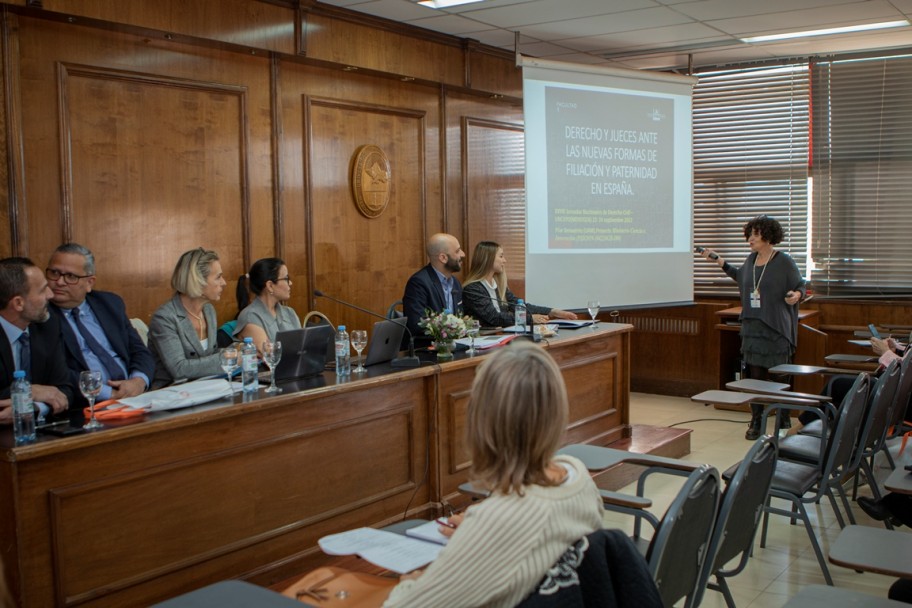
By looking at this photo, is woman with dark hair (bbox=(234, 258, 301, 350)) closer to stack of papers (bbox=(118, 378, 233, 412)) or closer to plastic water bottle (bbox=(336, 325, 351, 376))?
plastic water bottle (bbox=(336, 325, 351, 376))

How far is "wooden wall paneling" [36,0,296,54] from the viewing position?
13.7 feet

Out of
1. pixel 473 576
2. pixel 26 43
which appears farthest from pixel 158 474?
pixel 26 43

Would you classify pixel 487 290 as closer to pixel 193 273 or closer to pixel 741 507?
pixel 193 273

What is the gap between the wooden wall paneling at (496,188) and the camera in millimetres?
6656

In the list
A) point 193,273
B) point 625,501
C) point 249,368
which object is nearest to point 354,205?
point 193,273

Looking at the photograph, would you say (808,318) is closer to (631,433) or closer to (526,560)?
(631,433)

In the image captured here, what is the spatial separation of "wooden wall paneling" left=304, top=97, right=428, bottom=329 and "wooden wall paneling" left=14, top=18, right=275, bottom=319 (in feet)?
1.31

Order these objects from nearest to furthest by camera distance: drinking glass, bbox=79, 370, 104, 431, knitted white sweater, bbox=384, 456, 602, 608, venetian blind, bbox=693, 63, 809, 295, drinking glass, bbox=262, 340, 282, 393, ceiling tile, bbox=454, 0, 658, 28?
knitted white sweater, bbox=384, 456, 602, 608 → drinking glass, bbox=79, 370, 104, 431 → drinking glass, bbox=262, 340, 282, 393 → ceiling tile, bbox=454, 0, 658, 28 → venetian blind, bbox=693, 63, 809, 295

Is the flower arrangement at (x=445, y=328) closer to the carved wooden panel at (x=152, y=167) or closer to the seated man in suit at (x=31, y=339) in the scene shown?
the carved wooden panel at (x=152, y=167)

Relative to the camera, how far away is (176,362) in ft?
11.9

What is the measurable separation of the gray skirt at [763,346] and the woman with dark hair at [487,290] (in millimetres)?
1638

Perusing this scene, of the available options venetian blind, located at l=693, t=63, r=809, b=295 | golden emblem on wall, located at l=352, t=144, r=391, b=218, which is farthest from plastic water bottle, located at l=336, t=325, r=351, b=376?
venetian blind, located at l=693, t=63, r=809, b=295

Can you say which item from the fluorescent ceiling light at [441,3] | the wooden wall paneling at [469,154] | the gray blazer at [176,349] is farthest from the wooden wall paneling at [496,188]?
the gray blazer at [176,349]

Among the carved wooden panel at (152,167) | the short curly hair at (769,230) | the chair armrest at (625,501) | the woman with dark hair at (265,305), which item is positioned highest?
the carved wooden panel at (152,167)
